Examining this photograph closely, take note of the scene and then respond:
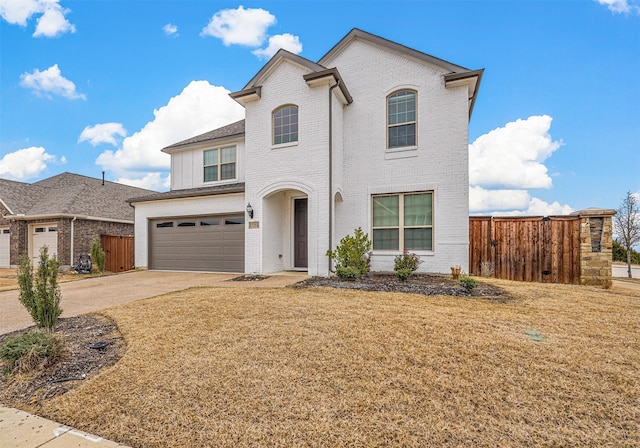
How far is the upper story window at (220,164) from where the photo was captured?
43.6ft

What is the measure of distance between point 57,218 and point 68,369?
16.4 meters

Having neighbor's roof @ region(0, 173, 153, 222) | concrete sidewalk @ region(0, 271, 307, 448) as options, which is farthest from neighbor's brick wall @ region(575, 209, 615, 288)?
neighbor's roof @ region(0, 173, 153, 222)

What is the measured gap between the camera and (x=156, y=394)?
286 centimetres

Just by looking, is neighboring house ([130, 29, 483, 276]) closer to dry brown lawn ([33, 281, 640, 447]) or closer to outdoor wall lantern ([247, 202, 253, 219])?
outdoor wall lantern ([247, 202, 253, 219])

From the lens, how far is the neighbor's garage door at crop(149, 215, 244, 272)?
38.5ft

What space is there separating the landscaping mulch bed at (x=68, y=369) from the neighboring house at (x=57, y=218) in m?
13.6

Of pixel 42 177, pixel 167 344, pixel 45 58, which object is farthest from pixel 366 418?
pixel 42 177

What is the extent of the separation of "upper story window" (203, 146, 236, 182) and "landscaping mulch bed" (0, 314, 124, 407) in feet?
31.0

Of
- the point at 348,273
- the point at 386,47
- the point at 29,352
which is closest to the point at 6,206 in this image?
the point at 29,352

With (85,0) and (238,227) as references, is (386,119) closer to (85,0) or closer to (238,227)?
(238,227)

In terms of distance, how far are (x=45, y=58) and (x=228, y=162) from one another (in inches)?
323

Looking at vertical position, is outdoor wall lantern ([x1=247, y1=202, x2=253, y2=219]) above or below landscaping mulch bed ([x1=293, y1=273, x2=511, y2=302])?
above

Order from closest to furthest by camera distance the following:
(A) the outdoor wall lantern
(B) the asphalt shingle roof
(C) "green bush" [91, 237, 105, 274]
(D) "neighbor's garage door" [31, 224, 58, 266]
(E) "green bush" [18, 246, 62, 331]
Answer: (E) "green bush" [18, 246, 62, 331] → (A) the outdoor wall lantern → (B) the asphalt shingle roof → (C) "green bush" [91, 237, 105, 274] → (D) "neighbor's garage door" [31, 224, 58, 266]

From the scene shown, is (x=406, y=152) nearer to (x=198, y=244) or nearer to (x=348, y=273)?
(x=348, y=273)
